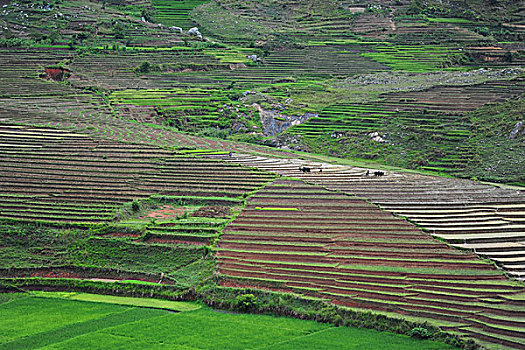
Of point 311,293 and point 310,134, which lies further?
point 310,134

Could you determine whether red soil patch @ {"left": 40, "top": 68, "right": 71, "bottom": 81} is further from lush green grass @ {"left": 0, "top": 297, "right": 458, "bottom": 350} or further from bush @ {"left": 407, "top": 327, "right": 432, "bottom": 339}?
bush @ {"left": 407, "top": 327, "right": 432, "bottom": 339}

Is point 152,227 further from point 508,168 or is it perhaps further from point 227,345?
point 508,168

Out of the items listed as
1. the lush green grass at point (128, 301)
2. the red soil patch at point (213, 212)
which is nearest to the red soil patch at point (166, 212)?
the red soil patch at point (213, 212)

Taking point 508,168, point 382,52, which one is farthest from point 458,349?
point 382,52

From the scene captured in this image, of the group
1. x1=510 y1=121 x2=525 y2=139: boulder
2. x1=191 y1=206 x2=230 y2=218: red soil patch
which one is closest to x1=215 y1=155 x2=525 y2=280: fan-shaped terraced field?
x1=191 y1=206 x2=230 y2=218: red soil patch

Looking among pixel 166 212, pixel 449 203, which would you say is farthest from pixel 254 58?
pixel 449 203

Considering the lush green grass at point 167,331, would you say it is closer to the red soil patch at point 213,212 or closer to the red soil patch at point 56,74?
the red soil patch at point 213,212
